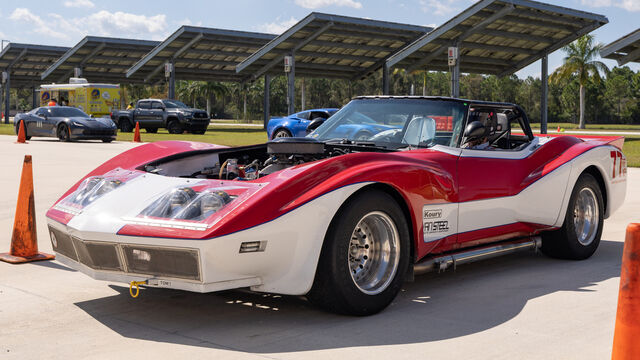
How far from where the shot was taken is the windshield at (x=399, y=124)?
220 inches

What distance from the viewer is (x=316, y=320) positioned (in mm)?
4391

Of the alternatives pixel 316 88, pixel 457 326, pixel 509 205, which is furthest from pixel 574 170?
pixel 316 88

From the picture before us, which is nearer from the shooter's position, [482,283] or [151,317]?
[151,317]

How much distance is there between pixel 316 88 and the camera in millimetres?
102500

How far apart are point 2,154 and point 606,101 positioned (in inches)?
3019

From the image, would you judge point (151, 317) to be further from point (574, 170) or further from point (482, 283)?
point (574, 170)

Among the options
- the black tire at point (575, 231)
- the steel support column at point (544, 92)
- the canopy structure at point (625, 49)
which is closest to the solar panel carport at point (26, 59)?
the steel support column at point (544, 92)

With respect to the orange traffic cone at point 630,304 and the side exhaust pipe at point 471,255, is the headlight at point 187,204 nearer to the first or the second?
the side exhaust pipe at point 471,255

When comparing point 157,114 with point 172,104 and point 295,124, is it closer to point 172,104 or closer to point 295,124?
point 172,104

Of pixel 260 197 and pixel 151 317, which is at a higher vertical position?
pixel 260 197

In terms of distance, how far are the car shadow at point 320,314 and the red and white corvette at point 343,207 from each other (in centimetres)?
20

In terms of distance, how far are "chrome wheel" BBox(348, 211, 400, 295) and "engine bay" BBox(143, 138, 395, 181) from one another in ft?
2.29

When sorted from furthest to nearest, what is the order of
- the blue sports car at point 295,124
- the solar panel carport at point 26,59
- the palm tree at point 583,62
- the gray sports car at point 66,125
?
1. the palm tree at point 583,62
2. the solar panel carport at point 26,59
3. the gray sports car at point 66,125
4. the blue sports car at point 295,124

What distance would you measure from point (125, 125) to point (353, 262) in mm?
33175
